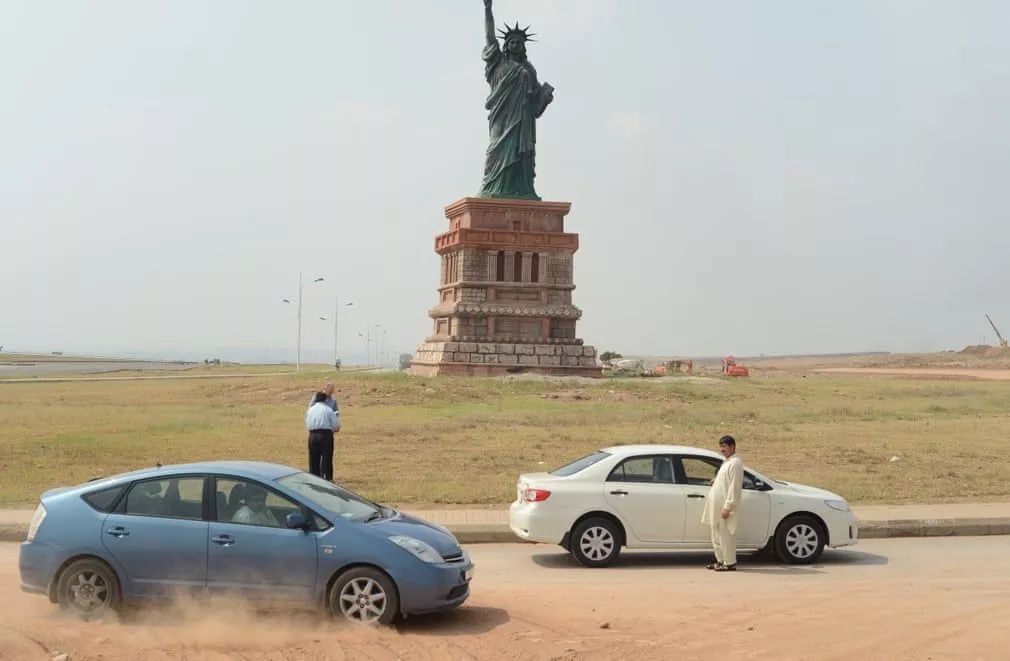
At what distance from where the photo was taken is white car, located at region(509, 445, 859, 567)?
1102 cm

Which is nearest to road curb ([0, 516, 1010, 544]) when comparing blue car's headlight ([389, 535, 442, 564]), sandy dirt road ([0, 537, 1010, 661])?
sandy dirt road ([0, 537, 1010, 661])

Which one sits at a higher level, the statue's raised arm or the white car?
the statue's raised arm

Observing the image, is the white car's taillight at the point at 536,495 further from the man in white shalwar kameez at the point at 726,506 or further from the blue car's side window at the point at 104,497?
the blue car's side window at the point at 104,497

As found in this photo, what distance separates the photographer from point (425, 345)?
162 ft

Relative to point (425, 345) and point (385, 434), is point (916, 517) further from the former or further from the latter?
point (425, 345)

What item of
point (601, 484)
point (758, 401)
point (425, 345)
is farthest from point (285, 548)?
point (425, 345)

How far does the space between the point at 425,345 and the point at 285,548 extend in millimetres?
41407

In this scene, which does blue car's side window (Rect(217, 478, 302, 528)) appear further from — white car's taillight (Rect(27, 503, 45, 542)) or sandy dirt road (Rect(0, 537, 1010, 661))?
white car's taillight (Rect(27, 503, 45, 542))

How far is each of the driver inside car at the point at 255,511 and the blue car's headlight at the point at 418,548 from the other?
1.02 m

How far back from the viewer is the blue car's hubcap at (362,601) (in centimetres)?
781

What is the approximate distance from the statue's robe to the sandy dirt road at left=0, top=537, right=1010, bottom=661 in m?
40.8

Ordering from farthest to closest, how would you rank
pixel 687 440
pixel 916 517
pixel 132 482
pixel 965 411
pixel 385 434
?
1. pixel 965 411
2. pixel 385 434
3. pixel 687 440
4. pixel 916 517
5. pixel 132 482

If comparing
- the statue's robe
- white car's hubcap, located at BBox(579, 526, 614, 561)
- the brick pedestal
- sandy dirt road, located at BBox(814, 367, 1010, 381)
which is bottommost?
white car's hubcap, located at BBox(579, 526, 614, 561)

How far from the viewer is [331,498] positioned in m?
8.68
